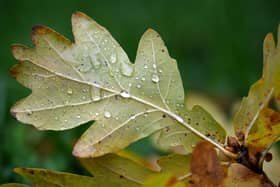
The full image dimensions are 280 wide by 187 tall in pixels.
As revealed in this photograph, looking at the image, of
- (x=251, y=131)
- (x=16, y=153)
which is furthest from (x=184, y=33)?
(x=251, y=131)

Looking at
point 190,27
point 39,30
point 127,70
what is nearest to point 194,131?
point 127,70

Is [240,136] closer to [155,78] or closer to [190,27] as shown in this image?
[155,78]

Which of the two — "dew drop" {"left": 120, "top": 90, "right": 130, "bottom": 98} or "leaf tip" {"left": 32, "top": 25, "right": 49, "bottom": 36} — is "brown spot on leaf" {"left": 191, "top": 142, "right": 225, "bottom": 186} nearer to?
"dew drop" {"left": 120, "top": 90, "right": 130, "bottom": 98}

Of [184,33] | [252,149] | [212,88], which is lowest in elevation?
[252,149]

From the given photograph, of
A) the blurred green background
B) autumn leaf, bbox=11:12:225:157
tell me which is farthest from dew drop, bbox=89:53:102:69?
the blurred green background

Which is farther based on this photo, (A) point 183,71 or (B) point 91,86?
(A) point 183,71

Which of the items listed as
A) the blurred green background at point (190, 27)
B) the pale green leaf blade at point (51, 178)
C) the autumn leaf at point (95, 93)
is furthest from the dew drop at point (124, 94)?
the blurred green background at point (190, 27)

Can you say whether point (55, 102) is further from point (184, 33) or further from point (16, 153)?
point (184, 33)

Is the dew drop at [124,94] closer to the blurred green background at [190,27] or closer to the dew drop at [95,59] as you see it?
the dew drop at [95,59]

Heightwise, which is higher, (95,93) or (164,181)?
(95,93)
